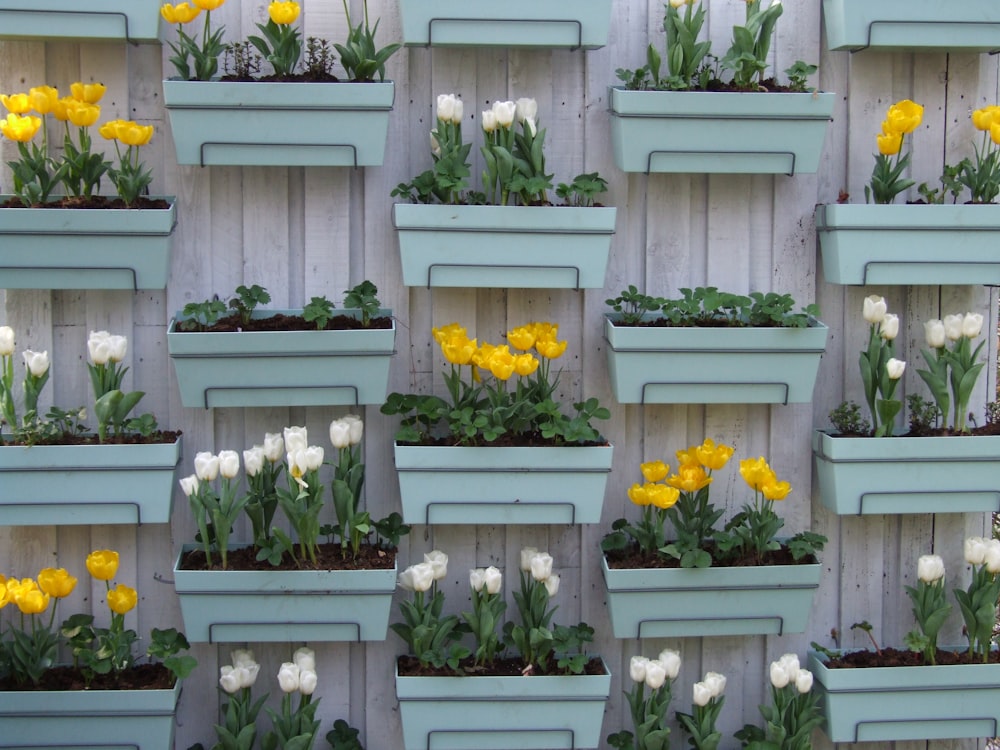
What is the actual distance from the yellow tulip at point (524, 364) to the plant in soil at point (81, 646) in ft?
2.93

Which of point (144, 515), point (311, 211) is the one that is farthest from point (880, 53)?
point (144, 515)

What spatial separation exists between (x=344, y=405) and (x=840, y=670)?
1241 mm

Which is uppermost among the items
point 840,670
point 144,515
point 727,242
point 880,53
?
point 880,53

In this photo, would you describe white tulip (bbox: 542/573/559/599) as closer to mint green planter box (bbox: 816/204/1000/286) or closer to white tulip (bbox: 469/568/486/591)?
white tulip (bbox: 469/568/486/591)

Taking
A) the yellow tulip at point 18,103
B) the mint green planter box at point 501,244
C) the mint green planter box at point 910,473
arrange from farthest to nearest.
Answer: the mint green planter box at point 910,473 < the mint green planter box at point 501,244 < the yellow tulip at point 18,103

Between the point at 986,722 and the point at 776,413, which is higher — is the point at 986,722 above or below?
below

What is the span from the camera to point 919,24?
8.43 ft

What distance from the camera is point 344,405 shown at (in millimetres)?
2658

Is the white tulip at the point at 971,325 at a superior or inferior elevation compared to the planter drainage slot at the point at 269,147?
inferior

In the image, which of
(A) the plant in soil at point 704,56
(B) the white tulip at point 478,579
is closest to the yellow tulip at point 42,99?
(A) the plant in soil at point 704,56

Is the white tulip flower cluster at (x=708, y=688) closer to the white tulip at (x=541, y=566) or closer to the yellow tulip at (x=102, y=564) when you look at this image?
the white tulip at (x=541, y=566)

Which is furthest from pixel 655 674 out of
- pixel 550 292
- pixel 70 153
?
pixel 70 153

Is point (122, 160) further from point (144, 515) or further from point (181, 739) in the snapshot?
point (181, 739)

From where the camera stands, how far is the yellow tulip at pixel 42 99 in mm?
2424
